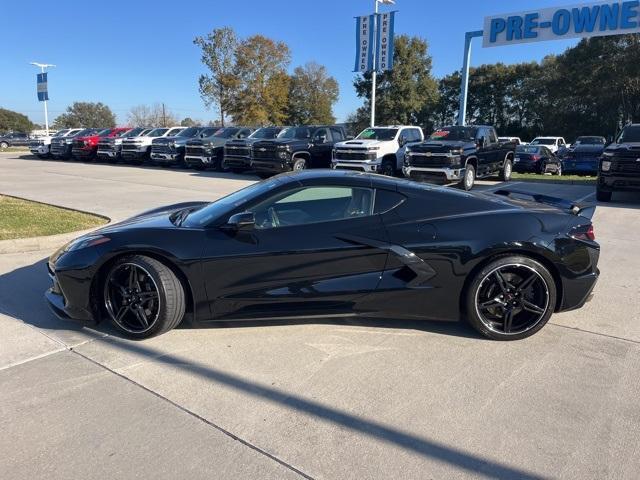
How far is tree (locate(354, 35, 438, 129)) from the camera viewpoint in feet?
161

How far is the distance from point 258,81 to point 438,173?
111 ft

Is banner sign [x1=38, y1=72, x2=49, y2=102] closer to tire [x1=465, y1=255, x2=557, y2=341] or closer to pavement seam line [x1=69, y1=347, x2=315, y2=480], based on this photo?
pavement seam line [x1=69, y1=347, x2=315, y2=480]

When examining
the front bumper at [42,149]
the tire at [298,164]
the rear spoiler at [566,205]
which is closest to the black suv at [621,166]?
the rear spoiler at [566,205]

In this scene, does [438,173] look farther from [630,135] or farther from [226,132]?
[226,132]

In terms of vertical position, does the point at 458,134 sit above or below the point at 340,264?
above

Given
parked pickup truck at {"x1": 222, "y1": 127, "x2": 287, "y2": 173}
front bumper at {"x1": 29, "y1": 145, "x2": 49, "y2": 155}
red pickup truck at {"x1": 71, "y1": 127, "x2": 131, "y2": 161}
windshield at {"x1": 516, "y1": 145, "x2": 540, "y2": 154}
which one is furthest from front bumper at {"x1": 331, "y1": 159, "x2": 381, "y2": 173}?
front bumper at {"x1": 29, "y1": 145, "x2": 49, "y2": 155}

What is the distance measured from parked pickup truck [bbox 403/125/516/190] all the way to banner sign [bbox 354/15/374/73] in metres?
9.36

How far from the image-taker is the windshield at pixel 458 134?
1492 centimetres

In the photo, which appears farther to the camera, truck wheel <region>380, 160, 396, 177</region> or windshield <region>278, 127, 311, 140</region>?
windshield <region>278, 127, 311, 140</region>

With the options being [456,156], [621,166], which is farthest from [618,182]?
[456,156]

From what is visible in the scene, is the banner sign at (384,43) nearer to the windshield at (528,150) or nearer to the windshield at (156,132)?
the windshield at (528,150)

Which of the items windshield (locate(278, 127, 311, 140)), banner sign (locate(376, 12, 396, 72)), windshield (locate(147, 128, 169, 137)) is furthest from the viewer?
windshield (locate(147, 128, 169, 137))

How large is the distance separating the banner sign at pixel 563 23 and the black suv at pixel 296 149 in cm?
761

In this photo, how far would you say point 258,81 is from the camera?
1731 inches
